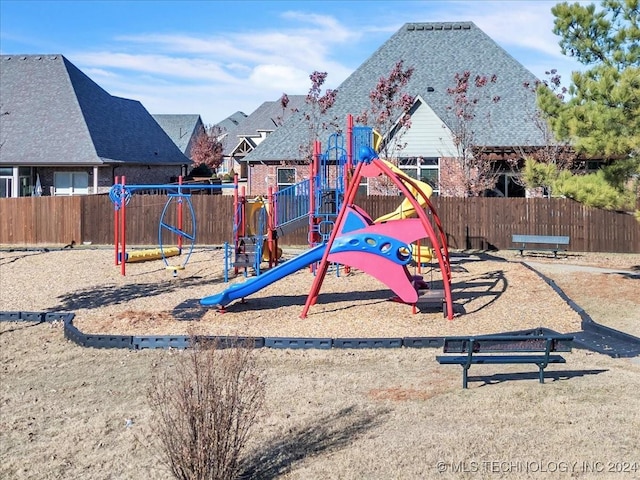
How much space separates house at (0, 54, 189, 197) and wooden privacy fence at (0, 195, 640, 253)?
3768mm

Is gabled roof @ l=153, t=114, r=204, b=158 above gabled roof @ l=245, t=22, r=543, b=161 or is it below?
above

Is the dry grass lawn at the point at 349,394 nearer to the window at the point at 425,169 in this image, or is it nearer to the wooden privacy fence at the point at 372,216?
the wooden privacy fence at the point at 372,216

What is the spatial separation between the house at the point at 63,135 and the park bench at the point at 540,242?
17223mm

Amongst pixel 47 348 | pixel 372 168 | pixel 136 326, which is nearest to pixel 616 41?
pixel 372 168

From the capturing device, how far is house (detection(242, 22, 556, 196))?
2684 centimetres

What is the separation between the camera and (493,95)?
1133 inches

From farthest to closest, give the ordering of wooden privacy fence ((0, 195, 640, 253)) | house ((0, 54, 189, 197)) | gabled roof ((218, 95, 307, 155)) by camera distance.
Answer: gabled roof ((218, 95, 307, 155)) < house ((0, 54, 189, 197)) < wooden privacy fence ((0, 195, 640, 253))

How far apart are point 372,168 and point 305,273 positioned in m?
5.52

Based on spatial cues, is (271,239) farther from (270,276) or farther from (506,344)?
(506,344)

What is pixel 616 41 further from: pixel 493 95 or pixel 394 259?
pixel 493 95

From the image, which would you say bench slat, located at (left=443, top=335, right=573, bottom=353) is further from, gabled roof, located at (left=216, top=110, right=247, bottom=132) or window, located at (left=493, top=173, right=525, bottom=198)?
gabled roof, located at (left=216, top=110, right=247, bottom=132)

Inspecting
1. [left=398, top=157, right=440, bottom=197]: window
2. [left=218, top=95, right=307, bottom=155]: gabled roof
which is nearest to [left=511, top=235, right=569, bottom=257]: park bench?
[left=398, top=157, right=440, bottom=197]: window

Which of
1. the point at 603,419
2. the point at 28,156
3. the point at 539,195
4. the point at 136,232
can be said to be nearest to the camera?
the point at 603,419

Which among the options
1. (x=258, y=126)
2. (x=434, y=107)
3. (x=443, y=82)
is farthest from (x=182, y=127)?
(x=434, y=107)
